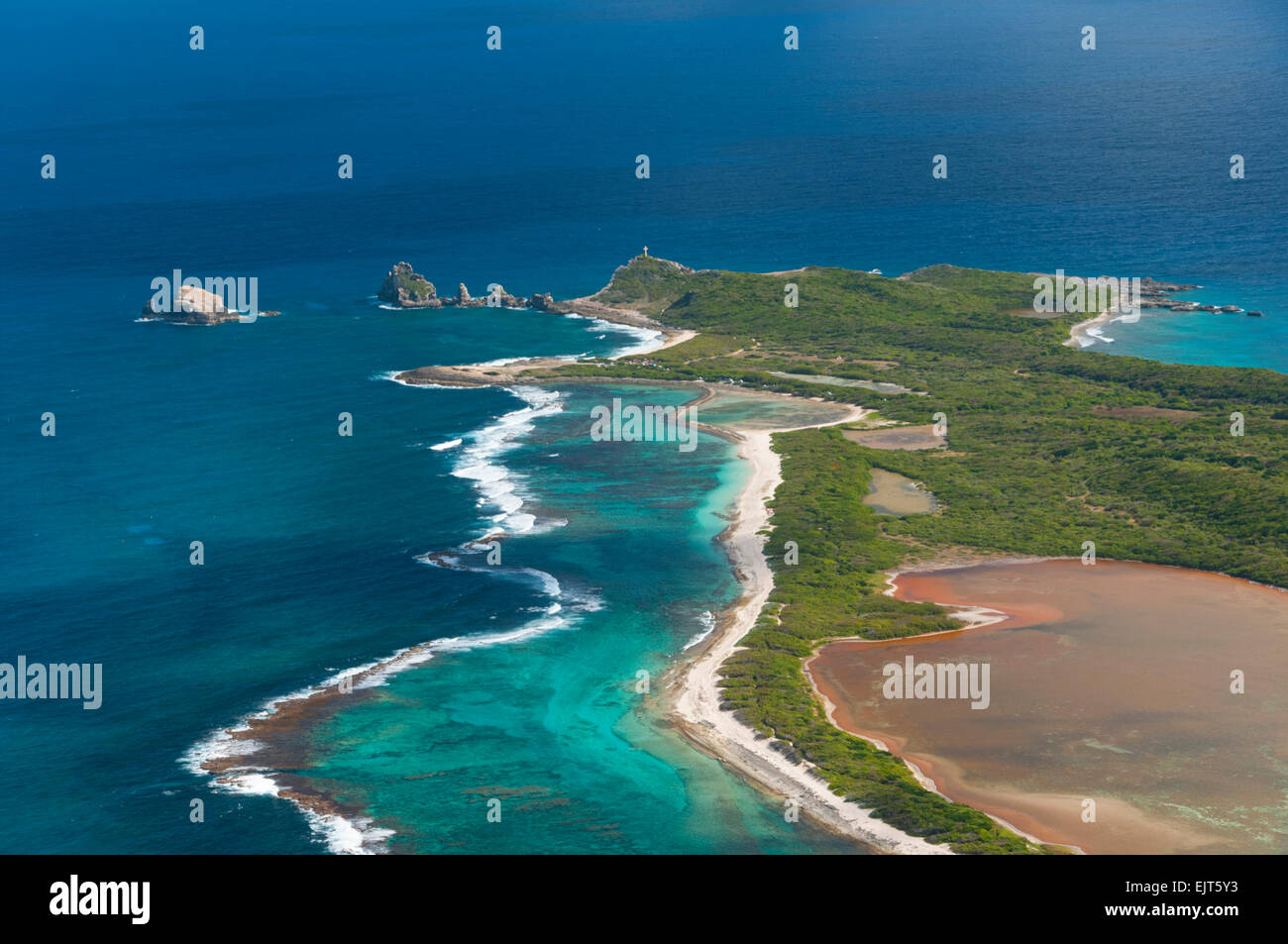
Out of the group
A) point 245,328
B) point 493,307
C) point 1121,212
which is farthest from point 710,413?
point 1121,212

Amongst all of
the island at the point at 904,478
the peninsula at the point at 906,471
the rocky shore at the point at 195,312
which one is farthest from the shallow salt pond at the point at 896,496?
the rocky shore at the point at 195,312

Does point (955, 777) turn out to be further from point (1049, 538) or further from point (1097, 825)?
point (1049, 538)

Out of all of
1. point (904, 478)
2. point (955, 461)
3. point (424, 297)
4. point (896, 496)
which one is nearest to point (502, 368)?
point (424, 297)

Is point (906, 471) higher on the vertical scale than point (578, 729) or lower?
higher

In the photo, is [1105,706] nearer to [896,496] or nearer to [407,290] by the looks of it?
[896,496]

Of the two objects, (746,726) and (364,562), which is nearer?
(746,726)

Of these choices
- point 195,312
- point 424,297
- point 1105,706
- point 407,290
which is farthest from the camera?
point 424,297

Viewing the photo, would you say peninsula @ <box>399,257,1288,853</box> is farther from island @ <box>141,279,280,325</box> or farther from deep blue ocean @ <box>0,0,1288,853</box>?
island @ <box>141,279,280,325</box>
